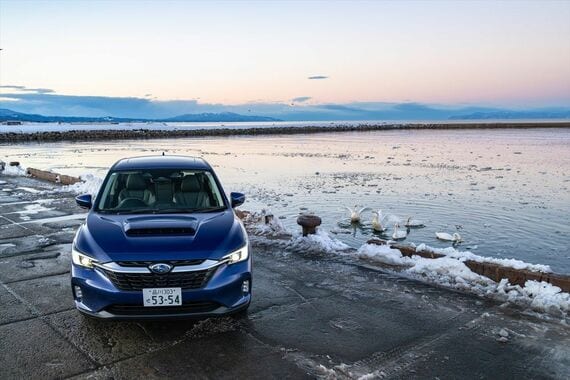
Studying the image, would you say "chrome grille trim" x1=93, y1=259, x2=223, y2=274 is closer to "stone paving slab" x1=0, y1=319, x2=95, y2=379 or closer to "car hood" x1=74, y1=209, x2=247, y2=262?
"car hood" x1=74, y1=209, x2=247, y2=262

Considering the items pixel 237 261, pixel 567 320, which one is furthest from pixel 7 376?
pixel 567 320

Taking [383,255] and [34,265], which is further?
[383,255]

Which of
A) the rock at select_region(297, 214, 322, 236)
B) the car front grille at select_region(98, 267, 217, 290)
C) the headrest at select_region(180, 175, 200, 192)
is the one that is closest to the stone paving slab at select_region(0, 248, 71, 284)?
the headrest at select_region(180, 175, 200, 192)

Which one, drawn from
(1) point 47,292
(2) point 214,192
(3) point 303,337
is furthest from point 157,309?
(1) point 47,292

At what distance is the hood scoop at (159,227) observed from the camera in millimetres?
4781

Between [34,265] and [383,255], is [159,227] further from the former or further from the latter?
[383,255]

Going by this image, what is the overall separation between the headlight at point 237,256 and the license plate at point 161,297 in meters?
0.57

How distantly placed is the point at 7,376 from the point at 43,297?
2.12 meters

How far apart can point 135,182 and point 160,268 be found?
2079 millimetres

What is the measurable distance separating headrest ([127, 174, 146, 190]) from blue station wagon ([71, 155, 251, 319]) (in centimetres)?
63

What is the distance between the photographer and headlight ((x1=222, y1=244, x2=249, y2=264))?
15.2 ft

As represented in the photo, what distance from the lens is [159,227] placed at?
4867 millimetres

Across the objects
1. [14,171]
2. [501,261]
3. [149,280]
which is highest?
[149,280]

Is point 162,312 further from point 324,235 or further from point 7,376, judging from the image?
point 324,235
